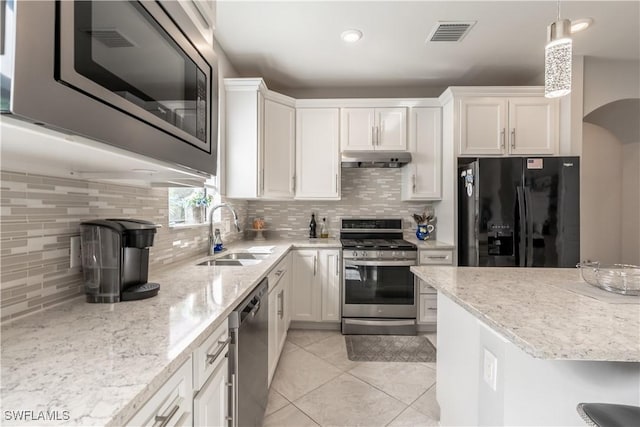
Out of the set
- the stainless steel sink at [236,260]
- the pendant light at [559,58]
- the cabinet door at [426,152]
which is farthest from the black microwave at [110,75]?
the cabinet door at [426,152]

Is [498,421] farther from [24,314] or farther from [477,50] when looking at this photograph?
[477,50]

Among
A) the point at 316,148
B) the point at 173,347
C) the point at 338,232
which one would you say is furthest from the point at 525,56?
the point at 173,347

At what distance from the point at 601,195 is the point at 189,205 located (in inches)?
179

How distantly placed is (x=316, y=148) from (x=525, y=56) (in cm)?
214

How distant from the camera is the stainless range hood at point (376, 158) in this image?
120 inches

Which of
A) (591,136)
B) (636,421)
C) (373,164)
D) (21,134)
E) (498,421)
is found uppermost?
(591,136)

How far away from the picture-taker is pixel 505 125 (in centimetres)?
289

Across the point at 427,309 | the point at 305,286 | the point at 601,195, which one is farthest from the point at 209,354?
the point at 601,195

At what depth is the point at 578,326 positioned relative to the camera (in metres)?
0.86

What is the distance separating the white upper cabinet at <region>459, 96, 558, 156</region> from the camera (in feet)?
9.46

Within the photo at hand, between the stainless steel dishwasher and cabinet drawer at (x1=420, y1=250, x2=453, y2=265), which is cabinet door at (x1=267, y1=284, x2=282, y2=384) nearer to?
the stainless steel dishwasher

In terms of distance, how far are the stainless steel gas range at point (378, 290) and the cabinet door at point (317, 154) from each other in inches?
28.4

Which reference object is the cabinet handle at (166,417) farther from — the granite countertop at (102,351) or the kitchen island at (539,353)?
the kitchen island at (539,353)

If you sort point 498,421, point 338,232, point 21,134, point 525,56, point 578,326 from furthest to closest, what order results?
1. point 338,232
2. point 525,56
3. point 498,421
4. point 578,326
5. point 21,134
